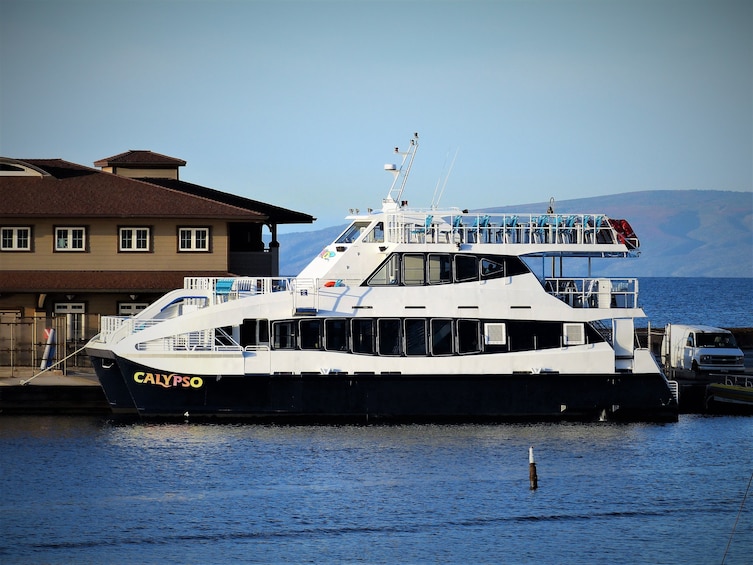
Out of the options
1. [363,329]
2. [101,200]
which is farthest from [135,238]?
[363,329]

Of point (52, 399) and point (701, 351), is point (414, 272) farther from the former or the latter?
point (701, 351)

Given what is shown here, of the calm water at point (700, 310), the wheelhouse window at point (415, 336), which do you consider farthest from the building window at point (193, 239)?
the calm water at point (700, 310)

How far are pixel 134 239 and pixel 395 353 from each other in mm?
13163

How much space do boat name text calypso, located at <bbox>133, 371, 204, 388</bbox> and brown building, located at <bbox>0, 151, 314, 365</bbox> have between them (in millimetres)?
7024

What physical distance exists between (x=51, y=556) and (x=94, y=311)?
2027 cm

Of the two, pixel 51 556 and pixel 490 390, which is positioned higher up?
pixel 490 390

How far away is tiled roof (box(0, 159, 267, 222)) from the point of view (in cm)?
4550

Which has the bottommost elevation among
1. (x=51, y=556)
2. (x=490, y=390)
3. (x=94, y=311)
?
(x=51, y=556)

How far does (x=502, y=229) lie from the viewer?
38688 mm

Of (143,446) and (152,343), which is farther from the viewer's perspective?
(152,343)

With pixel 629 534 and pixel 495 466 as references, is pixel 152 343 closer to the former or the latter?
pixel 495 466

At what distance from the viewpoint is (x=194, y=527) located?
90.2 ft

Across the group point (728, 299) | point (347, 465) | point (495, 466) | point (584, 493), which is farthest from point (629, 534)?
point (728, 299)

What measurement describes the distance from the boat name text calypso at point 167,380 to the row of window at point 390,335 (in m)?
1.84
